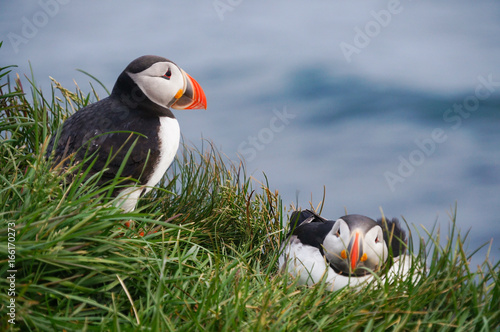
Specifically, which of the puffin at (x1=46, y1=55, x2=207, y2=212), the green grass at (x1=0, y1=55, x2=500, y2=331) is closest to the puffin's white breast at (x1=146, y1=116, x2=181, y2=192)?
the puffin at (x1=46, y1=55, x2=207, y2=212)

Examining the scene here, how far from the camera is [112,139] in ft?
13.6

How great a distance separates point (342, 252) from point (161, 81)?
2078mm

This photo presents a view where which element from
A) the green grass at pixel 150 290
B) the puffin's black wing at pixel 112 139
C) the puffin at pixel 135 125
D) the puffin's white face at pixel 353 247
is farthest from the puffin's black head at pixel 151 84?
the puffin's white face at pixel 353 247

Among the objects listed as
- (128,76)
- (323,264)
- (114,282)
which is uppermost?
(128,76)

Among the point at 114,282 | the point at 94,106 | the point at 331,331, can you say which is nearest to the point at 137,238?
the point at 114,282

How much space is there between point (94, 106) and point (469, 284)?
3248 mm

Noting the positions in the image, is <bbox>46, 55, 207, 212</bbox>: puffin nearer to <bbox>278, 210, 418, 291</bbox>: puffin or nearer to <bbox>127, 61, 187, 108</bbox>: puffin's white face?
<bbox>127, 61, 187, 108</bbox>: puffin's white face

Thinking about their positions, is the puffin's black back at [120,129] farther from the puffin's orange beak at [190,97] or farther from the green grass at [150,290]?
the green grass at [150,290]

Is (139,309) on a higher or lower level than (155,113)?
lower

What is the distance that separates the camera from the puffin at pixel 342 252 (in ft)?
12.5

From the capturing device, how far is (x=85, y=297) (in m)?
2.87

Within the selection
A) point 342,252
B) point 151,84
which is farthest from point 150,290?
point 151,84

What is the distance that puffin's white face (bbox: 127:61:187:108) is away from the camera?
4.40 metres

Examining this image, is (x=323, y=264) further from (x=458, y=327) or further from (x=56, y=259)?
(x=56, y=259)
